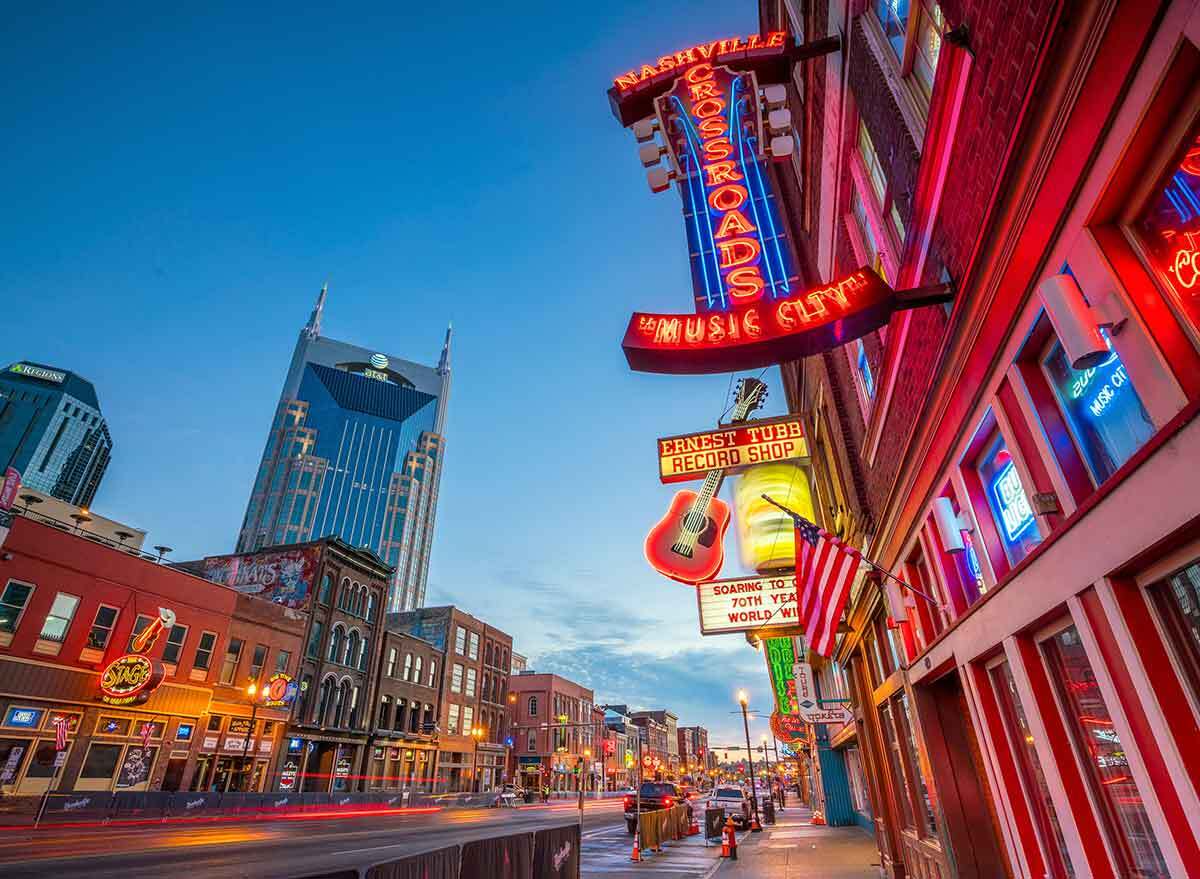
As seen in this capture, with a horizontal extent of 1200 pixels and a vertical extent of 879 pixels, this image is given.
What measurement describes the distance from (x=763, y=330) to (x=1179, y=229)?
3014 mm

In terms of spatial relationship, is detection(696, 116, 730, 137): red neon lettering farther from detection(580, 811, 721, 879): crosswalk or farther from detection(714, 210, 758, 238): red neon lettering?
detection(580, 811, 721, 879): crosswalk

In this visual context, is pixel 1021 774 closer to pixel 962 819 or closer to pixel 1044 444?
pixel 962 819

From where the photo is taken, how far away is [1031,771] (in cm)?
574

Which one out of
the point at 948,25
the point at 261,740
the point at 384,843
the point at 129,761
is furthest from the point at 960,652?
the point at 261,740

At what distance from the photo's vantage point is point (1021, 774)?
5859 millimetres

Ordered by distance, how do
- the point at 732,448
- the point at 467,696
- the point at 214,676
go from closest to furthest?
the point at 732,448 → the point at 214,676 → the point at 467,696

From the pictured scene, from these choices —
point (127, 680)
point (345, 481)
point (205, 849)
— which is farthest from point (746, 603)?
point (345, 481)

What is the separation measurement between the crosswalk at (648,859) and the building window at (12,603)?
80.1 ft

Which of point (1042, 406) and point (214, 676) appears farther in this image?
point (214, 676)

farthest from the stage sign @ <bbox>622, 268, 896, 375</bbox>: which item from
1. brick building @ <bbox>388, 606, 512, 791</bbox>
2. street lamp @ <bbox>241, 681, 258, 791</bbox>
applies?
brick building @ <bbox>388, 606, 512, 791</bbox>

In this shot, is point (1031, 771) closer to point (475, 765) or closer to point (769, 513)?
point (769, 513)

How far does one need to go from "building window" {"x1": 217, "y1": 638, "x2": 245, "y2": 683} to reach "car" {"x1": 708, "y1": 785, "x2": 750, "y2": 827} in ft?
88.4

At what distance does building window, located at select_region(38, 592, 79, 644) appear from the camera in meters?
25.4

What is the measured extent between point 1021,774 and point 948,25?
22.9ft
